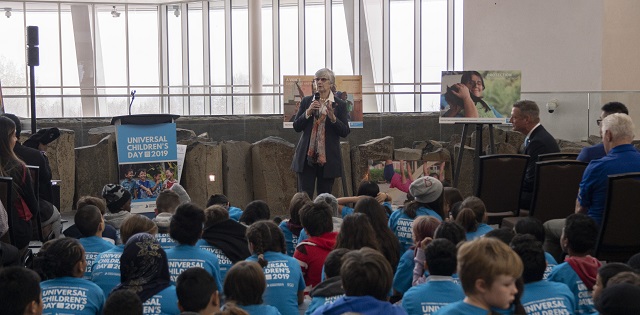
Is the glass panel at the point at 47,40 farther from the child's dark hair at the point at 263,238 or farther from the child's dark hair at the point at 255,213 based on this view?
the child's dark hair at the point at 263,238

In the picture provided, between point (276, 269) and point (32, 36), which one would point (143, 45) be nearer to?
point (32, 36)

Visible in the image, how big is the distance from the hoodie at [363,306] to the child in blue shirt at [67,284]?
4.69 feet

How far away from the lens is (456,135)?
13617 millimetres

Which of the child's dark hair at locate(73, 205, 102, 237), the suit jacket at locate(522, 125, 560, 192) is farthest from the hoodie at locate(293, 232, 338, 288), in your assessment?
the suit jacket at locate(522, 125, 560, 192)

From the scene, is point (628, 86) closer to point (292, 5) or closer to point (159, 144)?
point (159, 144)

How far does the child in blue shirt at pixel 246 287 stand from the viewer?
13.8 feet

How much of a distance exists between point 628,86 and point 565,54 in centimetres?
116

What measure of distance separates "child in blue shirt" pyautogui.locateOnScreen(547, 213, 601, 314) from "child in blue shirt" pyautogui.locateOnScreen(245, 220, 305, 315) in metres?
1.42

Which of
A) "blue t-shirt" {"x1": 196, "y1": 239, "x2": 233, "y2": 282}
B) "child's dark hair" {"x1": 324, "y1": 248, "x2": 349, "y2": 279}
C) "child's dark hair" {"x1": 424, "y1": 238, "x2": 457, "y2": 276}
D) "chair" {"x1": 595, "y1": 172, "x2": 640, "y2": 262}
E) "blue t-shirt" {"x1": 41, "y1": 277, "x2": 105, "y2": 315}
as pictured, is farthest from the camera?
"chair" {"x1": 595, "y1": 172, "x2": 640, "y2": 262}

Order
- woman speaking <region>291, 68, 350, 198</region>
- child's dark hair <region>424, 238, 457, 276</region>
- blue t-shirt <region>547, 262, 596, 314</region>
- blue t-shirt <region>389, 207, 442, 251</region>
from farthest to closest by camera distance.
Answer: woman speaking <region>291, 68, 350, 198</region>
blue t-shirt <region>389, 207, 442, 251</region>
blue t-shirt <region>547, 262, 596, 314</region>
child's dark hair <region>424, 238, 457, 276</region>

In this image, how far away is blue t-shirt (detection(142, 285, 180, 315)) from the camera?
471 centimetres

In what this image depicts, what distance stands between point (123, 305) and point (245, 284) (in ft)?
1.87

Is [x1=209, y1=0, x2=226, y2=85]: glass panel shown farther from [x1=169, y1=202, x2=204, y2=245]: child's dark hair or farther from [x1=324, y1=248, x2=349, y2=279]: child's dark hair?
[x1=324, y1=248, x2=349, y2=279]: child's dark hair

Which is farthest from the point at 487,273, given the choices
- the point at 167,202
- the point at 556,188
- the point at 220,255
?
the point at 167,202
